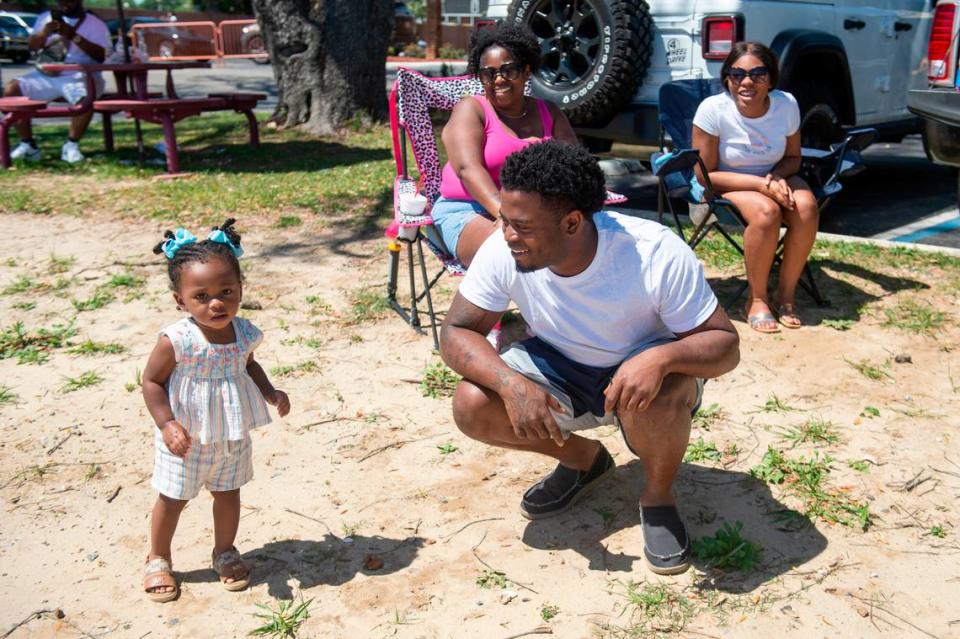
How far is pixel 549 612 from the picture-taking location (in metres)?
2.61

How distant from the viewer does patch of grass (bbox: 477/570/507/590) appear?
2.76m

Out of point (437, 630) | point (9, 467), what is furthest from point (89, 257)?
point (437, 630)

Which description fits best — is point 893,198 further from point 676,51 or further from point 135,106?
point 135,106

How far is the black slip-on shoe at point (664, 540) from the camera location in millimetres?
2756

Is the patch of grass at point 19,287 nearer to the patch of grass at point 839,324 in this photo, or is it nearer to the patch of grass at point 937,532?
the patch of grass at point 839,324

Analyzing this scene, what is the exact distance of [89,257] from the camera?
19.4 ft

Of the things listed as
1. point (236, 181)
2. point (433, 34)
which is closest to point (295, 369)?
point (236, 181)

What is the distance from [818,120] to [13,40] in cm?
2692

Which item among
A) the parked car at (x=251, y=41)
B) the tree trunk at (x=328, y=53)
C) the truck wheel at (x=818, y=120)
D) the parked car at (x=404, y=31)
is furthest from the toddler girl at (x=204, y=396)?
the parked car at (x=404, y=31)

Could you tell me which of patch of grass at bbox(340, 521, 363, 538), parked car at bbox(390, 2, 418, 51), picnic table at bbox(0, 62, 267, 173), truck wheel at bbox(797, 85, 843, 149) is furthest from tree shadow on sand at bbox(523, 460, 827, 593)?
parked car at bbox(390, 2, 418, 51)

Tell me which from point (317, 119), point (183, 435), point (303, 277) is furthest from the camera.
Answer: point (317, 119)

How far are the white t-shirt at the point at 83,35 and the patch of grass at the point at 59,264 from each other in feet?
14.1

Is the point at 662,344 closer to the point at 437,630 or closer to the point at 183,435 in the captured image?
the point at 437,630

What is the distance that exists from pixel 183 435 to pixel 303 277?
10.2 ft
